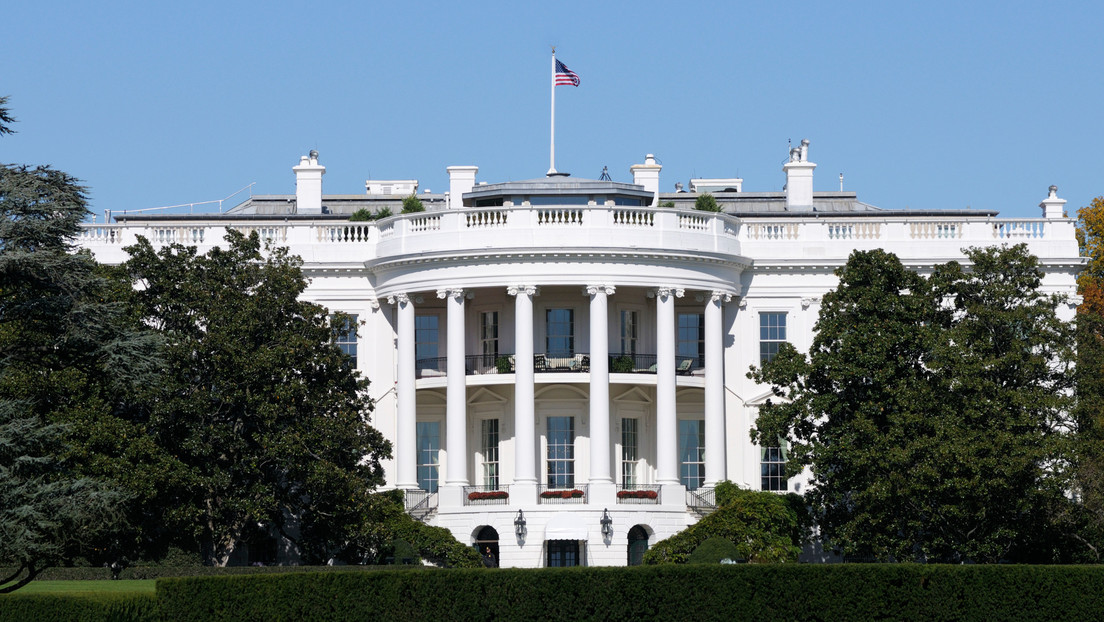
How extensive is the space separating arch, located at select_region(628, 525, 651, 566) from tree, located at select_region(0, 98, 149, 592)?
24.7 m

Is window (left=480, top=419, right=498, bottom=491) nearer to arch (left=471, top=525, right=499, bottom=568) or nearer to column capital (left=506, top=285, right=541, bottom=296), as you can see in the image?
arch (left=471, top=525, right=499, bottom=568)

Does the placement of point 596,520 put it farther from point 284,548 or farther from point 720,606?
point 720,606

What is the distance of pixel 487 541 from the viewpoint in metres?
61.9

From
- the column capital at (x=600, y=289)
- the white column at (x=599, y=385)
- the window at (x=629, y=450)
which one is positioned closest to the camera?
the white column at (x=599, y=385)

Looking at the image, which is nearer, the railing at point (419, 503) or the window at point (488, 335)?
the railing at point (419, 503)

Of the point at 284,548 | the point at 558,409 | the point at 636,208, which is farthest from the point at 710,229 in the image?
the point at 284,548

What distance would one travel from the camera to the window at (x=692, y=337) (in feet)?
219

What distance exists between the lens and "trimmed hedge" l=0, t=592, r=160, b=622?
1590 inches

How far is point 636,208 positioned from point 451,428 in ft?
29.6

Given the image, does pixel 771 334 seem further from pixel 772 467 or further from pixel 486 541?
pixel 486 541

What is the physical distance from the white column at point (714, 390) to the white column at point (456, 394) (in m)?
7.69

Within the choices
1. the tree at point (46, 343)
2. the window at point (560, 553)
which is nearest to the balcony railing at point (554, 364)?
the window at point (560, 553)

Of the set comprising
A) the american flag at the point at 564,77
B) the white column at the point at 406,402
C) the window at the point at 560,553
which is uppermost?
the american flag at the point at 564,77

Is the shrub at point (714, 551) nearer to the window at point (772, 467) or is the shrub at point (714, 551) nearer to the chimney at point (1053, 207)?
the window at point (772, 467)
